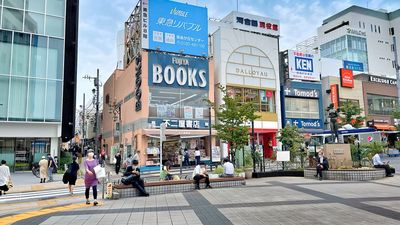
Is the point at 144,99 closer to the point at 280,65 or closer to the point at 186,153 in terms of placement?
the point at 186,153

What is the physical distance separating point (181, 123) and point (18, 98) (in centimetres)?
1357

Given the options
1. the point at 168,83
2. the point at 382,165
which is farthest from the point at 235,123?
the point at 168,83

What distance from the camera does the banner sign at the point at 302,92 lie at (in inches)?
1570

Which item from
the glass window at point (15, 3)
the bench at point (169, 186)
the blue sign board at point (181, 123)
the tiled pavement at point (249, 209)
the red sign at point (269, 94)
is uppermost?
the glass window at point (15, 3)

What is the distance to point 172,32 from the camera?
32250 millimetres

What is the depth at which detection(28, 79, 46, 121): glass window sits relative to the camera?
26.2m

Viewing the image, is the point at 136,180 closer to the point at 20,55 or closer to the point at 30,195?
the point at 30,195

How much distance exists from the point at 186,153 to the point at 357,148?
1366 centimetres

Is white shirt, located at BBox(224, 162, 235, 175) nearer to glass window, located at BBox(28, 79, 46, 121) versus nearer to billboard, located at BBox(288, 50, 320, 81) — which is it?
glass window, located at BBox(28, 79, 46, 121)

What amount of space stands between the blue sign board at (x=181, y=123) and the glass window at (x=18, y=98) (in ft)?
33.2

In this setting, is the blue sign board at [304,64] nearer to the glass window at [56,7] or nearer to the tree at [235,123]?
the tree at [235,123]

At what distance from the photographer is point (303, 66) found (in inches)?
1666

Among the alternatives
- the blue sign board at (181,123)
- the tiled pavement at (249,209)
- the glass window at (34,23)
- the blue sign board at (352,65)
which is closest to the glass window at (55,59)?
the glass window at (34,23)

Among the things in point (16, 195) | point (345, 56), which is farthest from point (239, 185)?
point (345, 56)
